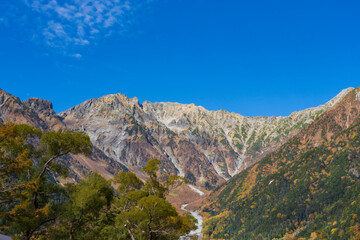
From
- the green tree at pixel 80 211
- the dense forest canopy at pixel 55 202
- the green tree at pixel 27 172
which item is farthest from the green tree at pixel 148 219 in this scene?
the green tree at pixel 27 172

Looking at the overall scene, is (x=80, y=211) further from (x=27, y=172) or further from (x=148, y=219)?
(x=148, y=219)

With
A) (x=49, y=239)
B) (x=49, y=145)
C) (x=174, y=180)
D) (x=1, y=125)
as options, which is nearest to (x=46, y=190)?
(x=49, y=145)

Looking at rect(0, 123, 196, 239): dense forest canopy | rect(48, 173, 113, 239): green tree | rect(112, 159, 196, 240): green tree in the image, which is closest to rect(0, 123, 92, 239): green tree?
rect(0, 123, 196, 239): dense forest canopy

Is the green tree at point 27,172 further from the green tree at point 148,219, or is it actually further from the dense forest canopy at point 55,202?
the green tree at point 148,219

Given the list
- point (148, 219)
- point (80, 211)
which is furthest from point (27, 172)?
point (148, 219)

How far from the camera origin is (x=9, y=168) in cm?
1786

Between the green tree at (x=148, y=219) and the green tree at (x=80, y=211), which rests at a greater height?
the green tree at (x=80, y=211)

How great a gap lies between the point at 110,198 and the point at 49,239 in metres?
7.51

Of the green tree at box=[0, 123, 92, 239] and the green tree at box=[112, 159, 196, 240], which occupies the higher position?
the green tree at box=[0, 123, 92, 239]

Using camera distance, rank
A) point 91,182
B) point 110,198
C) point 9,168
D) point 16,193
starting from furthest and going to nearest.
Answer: point 110,198 → point 91,182 → point 16,193 → point 9,168

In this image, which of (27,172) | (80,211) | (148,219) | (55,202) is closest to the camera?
(27,172)

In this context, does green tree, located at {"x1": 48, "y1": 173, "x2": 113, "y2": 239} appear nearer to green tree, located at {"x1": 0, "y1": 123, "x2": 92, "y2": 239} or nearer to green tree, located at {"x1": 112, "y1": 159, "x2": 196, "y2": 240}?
green tree, located at {"x1": 0, "y1": 123, "x2": 92, "y2": 239}

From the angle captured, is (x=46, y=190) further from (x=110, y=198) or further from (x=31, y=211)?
(x=110, y=198)

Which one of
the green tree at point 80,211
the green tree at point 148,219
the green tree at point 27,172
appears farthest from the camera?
the green tree at point 80,211
